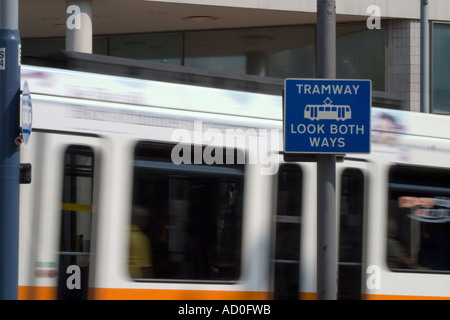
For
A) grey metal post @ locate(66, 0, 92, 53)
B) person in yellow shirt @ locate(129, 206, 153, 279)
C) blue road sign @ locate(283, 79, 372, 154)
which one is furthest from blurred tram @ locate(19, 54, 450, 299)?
grey metal post @ locate(66, 0, 92, 53)

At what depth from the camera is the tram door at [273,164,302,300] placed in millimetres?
7758

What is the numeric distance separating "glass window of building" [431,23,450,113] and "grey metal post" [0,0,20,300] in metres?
14.4

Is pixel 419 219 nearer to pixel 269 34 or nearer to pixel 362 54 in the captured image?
pixel 362 54

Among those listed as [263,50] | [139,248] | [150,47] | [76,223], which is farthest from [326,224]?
[150,47]

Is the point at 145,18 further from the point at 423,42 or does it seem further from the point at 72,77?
the point at 72,77

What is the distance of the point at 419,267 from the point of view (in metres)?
8.58

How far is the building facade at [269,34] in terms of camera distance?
19.5 meters

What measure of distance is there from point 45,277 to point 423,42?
36.6 feet

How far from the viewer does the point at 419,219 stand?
866cm

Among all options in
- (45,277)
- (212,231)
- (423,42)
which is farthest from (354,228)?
(423,42)

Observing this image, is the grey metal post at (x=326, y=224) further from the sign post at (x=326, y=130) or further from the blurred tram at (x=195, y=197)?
the blurred tram at (x=195, y=197)

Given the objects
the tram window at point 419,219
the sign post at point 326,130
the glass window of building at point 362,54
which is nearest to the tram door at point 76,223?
the sign post at point 326,130

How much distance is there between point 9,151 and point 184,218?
1622mm

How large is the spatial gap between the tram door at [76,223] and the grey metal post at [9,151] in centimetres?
38
